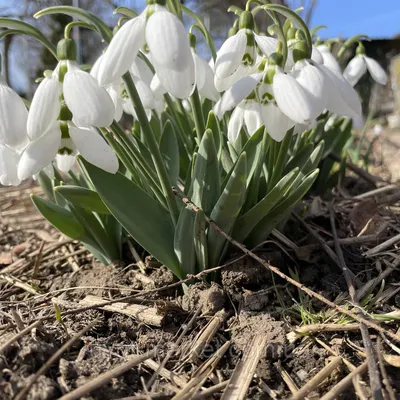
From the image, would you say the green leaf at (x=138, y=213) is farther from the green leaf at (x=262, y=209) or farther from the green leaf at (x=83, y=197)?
the green leaf at (x=262, y=209)

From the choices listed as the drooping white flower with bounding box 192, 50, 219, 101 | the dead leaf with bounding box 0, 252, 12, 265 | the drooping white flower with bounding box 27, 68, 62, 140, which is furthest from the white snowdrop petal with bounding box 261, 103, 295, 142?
the dead leaf with bounding box 0, 252, 12, 265

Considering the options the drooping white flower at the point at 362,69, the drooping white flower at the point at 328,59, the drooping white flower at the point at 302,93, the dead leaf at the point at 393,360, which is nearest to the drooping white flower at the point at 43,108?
the drooping white flower at the point at 302,93

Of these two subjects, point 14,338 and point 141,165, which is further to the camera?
point 141,165

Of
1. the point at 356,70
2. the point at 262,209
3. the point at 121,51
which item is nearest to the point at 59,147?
the point at 121,51

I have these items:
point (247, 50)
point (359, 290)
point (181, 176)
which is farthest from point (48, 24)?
point (359, 290)

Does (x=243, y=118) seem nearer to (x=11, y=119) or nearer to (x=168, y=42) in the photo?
(x=168, y=42)

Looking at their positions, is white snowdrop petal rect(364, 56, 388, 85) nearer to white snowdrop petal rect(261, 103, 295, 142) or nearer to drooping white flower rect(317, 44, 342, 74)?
drooping white flower rect(317, 44, 342, 74)

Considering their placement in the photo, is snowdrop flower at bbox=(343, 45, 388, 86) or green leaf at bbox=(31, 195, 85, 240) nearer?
green leaf at bbox=(31, 195, 85, 240)
